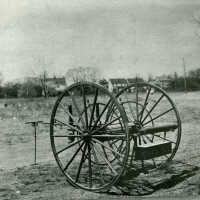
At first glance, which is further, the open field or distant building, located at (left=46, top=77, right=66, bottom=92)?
distant building, located at (left=46, top=77, right=66, bottom=92)

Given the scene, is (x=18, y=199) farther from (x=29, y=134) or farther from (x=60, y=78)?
(x=60, y=78)

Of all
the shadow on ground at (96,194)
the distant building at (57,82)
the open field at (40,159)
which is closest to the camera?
the shadow on ground at (96,194)

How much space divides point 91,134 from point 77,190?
124 centimetres

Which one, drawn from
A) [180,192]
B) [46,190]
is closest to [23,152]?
[46,190]

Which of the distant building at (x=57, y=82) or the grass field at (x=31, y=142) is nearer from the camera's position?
the grass field at (x=31, y=142)

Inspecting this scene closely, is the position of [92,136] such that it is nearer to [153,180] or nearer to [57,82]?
[153,180]

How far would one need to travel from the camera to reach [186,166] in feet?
28.1

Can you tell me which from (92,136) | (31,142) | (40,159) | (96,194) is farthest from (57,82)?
(96,194)

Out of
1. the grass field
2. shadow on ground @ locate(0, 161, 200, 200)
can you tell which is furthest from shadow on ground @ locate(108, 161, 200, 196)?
the grass field

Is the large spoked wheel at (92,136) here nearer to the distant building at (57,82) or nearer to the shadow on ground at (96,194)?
the shadow on ground at (96,194)

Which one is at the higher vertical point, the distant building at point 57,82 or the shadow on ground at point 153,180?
the distant building at point 57,82

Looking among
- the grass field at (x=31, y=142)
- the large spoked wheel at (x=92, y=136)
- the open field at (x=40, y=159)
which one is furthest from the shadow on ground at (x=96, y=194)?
the grass field at (x=31, y=142)

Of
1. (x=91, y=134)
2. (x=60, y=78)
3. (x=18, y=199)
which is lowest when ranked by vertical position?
(x=18, y=199)

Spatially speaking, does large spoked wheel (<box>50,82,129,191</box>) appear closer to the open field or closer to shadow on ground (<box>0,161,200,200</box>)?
shadow on ground (<box>0,161,200,200</box>)
